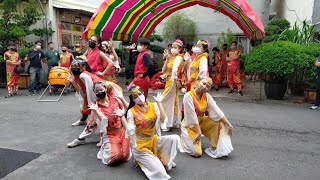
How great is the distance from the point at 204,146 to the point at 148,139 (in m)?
1.53

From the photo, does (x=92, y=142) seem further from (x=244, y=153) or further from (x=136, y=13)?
(x=136, y=13)

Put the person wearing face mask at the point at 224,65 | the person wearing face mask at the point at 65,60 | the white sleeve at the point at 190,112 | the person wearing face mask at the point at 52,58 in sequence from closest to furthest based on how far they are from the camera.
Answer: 1. the white sleeve at the point at 190,112
2. the person wearing face mask at the point at 65,60
3. the person wearing face mask at the point at 52,58
4. the person wearing face mask at the point at 224,65

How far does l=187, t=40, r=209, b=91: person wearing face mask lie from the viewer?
19.5ft

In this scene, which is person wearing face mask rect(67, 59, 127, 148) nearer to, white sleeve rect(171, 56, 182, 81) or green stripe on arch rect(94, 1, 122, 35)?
white sleeve rect(171, 56, 182, 81)

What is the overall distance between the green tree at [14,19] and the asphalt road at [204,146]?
4.33 meters

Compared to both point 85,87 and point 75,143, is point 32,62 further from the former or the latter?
point 75,143

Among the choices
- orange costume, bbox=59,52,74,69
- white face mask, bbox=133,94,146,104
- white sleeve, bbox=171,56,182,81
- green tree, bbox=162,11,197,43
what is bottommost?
white face mask, bbox=133,94,146,104

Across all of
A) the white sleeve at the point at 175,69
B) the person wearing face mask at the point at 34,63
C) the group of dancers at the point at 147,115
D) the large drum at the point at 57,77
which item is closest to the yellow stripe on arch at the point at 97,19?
the large drum at the point at 57,77

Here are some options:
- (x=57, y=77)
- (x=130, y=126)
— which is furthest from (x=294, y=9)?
(x=130, y=126)

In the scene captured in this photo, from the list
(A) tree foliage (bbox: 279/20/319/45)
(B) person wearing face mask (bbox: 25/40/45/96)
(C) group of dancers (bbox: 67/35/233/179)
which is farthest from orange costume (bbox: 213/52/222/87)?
(B) person wearing face mask (bbox: 25/40/45/96)

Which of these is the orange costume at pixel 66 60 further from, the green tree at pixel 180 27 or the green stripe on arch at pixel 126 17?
the green tree at pixel 180 27

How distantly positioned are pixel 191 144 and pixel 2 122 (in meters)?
4.55

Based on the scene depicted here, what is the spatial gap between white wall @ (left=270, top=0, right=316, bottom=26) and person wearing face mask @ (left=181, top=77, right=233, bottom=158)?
383 inches

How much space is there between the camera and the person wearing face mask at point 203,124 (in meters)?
4.64
